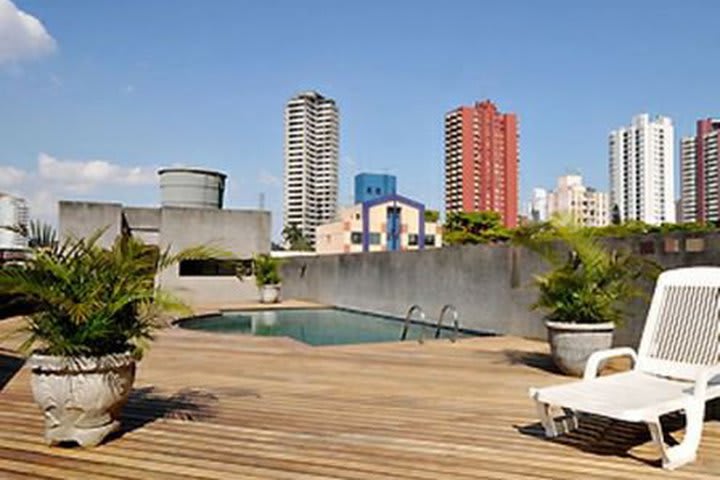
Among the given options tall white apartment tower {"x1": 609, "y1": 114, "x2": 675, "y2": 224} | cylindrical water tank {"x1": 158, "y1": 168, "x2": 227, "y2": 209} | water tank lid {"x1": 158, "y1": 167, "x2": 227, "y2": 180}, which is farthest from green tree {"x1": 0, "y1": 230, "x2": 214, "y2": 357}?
tall white apartment tower {"x1": 609, "y1": 114, "x2": 675, "y2": 224}

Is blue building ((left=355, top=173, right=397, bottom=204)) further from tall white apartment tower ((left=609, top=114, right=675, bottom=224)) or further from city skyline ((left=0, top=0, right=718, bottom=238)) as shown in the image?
city skyline ((left=0, top=0, right=718, bottom=238))

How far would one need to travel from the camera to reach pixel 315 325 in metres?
13.6

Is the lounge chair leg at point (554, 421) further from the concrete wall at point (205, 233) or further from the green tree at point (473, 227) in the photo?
the green tree at point (473, 227)

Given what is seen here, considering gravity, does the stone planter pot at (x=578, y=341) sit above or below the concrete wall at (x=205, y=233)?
below

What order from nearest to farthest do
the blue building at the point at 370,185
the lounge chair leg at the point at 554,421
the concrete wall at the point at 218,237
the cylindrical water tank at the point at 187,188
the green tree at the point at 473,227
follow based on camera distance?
the lounge chair leg at the point at 554,421, the concrete wall at the point at 218,237, the cylindrical water tank at the point at 187,188, the green tree at the point at 473,227, the blue building at the point at 370,185

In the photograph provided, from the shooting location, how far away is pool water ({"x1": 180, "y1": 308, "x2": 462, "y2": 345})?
11219 mm

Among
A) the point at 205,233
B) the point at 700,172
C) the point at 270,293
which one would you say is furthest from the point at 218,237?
the point at 700,172

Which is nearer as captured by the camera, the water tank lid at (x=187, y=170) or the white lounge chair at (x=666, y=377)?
the white lounge chair at (x=666, y=377)

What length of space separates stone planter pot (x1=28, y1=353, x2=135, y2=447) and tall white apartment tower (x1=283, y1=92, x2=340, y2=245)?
79.0m

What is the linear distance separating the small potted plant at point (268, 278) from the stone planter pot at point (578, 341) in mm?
13000

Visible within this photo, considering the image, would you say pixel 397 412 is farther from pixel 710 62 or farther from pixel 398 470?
pixel 710 62

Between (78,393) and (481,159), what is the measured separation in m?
69.2

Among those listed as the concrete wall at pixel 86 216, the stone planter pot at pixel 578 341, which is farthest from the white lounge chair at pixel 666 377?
the concrete wall at pixel 86 216

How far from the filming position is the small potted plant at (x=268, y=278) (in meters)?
17.8
